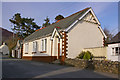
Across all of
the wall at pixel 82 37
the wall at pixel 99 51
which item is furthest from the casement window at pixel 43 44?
the wall at pixel 99 51

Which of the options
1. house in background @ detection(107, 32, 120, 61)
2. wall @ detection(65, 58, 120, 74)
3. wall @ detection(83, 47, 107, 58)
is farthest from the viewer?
wall @ detection(83, 47, 107, 58)

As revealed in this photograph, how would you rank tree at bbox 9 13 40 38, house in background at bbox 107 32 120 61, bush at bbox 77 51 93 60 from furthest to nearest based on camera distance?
tree at bbox 9 13 40 38 → bush at bbox 77 51 93 60 → house in background at bbox 107 32 120 61

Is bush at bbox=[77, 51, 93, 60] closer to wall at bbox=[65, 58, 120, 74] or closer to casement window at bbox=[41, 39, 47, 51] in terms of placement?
wall at bbox=[65, 58, 120, 74]

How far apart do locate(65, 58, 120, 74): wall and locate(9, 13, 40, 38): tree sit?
4184 cm

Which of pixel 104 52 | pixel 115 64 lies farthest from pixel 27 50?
pixel 115 64

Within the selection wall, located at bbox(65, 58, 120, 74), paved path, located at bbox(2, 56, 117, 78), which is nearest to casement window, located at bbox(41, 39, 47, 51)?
wall, located at bbox(65, 58, 120, 74)

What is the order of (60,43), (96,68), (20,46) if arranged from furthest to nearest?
(20,46)
(60,43)
(96,68)

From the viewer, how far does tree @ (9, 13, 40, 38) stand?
5297 cm

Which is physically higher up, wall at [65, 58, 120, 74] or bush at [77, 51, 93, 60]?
bush at [77, 51, 93, 60]

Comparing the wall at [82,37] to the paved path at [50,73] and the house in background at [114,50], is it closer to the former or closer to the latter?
the house in background at [114,50]

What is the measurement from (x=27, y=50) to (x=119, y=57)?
61.8 ft

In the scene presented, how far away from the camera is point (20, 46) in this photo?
32.0 m

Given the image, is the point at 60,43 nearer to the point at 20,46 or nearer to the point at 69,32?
the point at 69,32

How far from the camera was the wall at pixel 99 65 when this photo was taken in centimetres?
938
